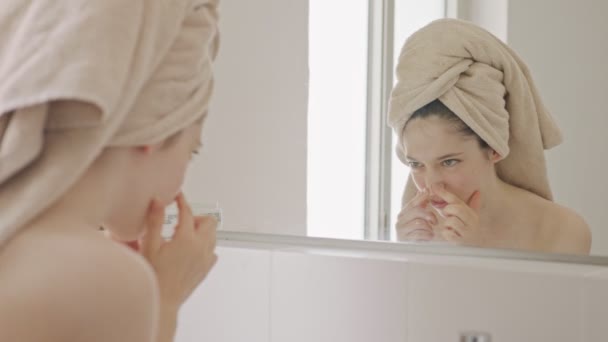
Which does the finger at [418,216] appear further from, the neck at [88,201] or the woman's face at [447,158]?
the neck at [88,201]

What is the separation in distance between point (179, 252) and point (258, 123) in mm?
515

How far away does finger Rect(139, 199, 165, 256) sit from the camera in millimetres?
803

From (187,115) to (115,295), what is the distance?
0.19 m

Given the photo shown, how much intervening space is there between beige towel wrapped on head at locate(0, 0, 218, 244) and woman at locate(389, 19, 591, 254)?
0.46m

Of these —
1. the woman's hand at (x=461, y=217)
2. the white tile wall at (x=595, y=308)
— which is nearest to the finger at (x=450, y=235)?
the woman's hand at (x=461, y=217)

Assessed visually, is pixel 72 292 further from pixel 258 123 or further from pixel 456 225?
pixel 258 123

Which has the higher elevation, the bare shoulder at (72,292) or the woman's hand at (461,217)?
the woman's hand at (461,217)

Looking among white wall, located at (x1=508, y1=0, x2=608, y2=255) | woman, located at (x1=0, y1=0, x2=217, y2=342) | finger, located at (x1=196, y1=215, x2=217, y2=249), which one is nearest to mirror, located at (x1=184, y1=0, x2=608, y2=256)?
white wall, located at (x1=508, y1=0, x2=608, y2=255)

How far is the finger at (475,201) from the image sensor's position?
1072 mm

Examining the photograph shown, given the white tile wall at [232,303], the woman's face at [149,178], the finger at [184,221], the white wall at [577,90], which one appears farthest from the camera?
the white tile wall at [232,303]

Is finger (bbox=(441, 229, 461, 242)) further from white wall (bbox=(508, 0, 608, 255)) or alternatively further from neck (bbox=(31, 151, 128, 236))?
neck (bbox=(31, 151, 128, 236))

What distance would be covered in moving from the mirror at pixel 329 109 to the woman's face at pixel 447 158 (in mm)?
49

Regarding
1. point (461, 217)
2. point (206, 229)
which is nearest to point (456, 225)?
point (461, 217)

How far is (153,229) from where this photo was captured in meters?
0.82
